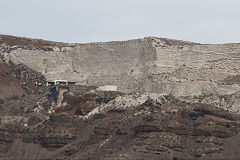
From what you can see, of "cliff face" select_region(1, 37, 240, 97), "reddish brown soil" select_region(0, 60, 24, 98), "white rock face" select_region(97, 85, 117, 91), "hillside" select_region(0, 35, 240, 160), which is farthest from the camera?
"reddish brown soil" select_region(0, 60, 24, 98)

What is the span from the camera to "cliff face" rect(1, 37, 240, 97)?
107 metres

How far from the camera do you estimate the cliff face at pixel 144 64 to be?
107m

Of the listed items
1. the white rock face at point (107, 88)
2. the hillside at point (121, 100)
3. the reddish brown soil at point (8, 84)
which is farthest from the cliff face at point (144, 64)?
the reddish brown soil at point (8, 84)

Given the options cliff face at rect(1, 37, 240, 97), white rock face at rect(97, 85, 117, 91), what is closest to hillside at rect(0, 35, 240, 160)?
cliff face at rect(1, 37, 240, 97)

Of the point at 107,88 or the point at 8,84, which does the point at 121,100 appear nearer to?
the point at 107,88

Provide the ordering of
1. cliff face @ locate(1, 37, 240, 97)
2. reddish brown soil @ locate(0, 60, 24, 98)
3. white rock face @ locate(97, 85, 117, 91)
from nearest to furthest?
cliff face @ locate(1, 37, 240, 97), white rock face @ locate(97, 85, 117, 91), reddish brown soil @ locate(0, 60, 24, 98)

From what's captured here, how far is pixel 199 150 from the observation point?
8406 centimetres

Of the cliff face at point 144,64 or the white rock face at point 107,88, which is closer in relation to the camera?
the cliff face at point 144,64

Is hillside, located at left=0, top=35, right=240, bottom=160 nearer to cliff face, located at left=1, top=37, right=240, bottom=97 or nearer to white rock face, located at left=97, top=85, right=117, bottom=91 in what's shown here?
cliff face, located at left=1, top=37, right=240, bottom=97

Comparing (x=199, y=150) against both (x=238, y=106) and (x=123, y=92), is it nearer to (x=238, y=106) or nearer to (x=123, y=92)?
(x=238, y=106)

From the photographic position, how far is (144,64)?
111 m

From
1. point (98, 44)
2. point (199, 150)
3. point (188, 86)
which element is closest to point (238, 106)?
point (188, 86)

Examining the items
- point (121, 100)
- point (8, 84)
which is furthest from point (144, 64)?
point (8, 84)

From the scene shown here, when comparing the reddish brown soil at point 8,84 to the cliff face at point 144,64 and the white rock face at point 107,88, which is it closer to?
the cliff face at point 144,64
